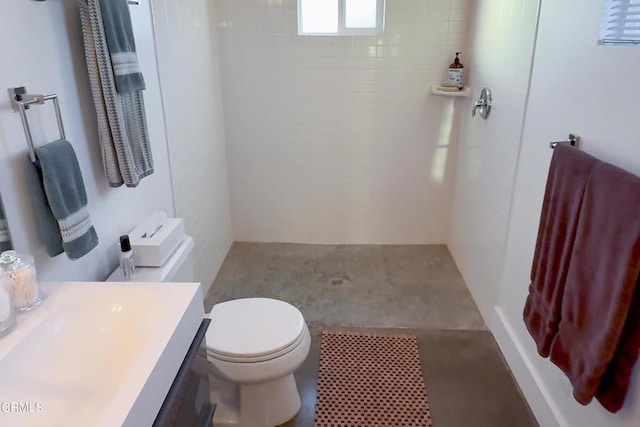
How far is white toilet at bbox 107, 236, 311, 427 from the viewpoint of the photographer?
5.56 ft

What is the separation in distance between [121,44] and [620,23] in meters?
1.56

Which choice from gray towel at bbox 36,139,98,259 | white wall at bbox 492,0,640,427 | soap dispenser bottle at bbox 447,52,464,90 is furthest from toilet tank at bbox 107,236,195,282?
soap dispenser bottle at bbox 447,52,464,90

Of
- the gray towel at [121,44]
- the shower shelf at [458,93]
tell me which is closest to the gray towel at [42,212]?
the gray towel at [121,44]

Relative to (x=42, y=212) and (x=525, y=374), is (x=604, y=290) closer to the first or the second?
(x=525, y=374)

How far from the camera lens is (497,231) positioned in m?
2.44

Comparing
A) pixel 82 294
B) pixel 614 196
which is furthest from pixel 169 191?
pixel 614 196

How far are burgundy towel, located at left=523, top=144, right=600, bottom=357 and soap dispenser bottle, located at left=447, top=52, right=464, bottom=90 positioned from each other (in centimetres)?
147

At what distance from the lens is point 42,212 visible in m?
1.28

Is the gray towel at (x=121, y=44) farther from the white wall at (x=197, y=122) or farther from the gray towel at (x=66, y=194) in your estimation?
the white wall at (x=197, y=122)

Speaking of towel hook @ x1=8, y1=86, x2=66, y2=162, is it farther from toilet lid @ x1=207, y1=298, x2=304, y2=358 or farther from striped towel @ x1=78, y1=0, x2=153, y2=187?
toilet lid @ x1=207, y1=298, x2=304, y2=358

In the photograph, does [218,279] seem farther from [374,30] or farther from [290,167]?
[374,30]

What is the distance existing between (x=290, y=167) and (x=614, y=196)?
7.68 ft

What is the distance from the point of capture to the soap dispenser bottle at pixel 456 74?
2.94 m
